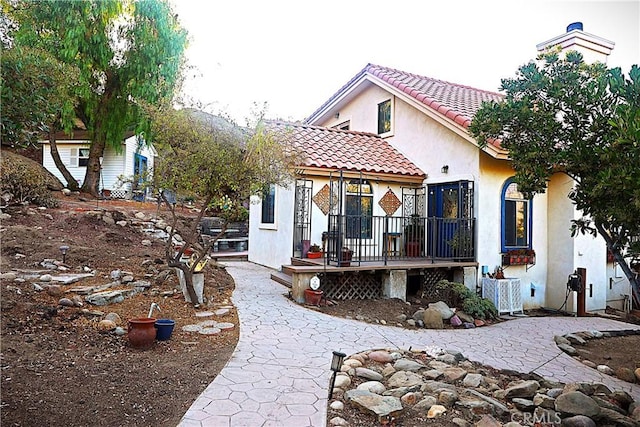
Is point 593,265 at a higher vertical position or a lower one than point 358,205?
lower

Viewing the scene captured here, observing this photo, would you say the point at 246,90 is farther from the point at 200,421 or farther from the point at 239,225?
the point at 239,225

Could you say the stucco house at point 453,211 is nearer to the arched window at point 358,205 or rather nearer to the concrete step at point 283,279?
the arched window at point 358,205

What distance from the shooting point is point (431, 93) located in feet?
37.3

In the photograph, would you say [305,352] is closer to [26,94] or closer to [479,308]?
[26,94]

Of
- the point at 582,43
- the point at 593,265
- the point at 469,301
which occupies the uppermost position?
the point at 582,43

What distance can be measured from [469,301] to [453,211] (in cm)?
250

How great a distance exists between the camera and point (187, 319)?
6207 mm

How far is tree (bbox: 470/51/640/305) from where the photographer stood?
3965 mm

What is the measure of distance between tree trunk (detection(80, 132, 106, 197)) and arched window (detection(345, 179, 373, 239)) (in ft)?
36.5

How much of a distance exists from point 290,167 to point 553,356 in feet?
17.4

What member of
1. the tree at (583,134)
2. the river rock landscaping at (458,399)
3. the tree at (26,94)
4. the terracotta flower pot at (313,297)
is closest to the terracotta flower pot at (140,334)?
the river rock landscaping at (458,399)

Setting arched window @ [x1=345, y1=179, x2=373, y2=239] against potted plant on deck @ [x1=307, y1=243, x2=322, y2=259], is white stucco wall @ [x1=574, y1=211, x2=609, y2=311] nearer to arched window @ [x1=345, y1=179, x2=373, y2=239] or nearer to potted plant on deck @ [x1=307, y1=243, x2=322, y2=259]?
arched window @ [x1=345, y1=179, x2=373, y2=239]

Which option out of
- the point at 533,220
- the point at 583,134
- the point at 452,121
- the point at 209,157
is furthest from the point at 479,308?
the point at 209,157

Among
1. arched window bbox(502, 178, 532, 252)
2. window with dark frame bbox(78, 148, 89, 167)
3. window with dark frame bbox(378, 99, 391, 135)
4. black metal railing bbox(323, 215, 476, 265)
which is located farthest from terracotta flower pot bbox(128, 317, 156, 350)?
window with dark frame bbox(78, 148, 89, 167)
